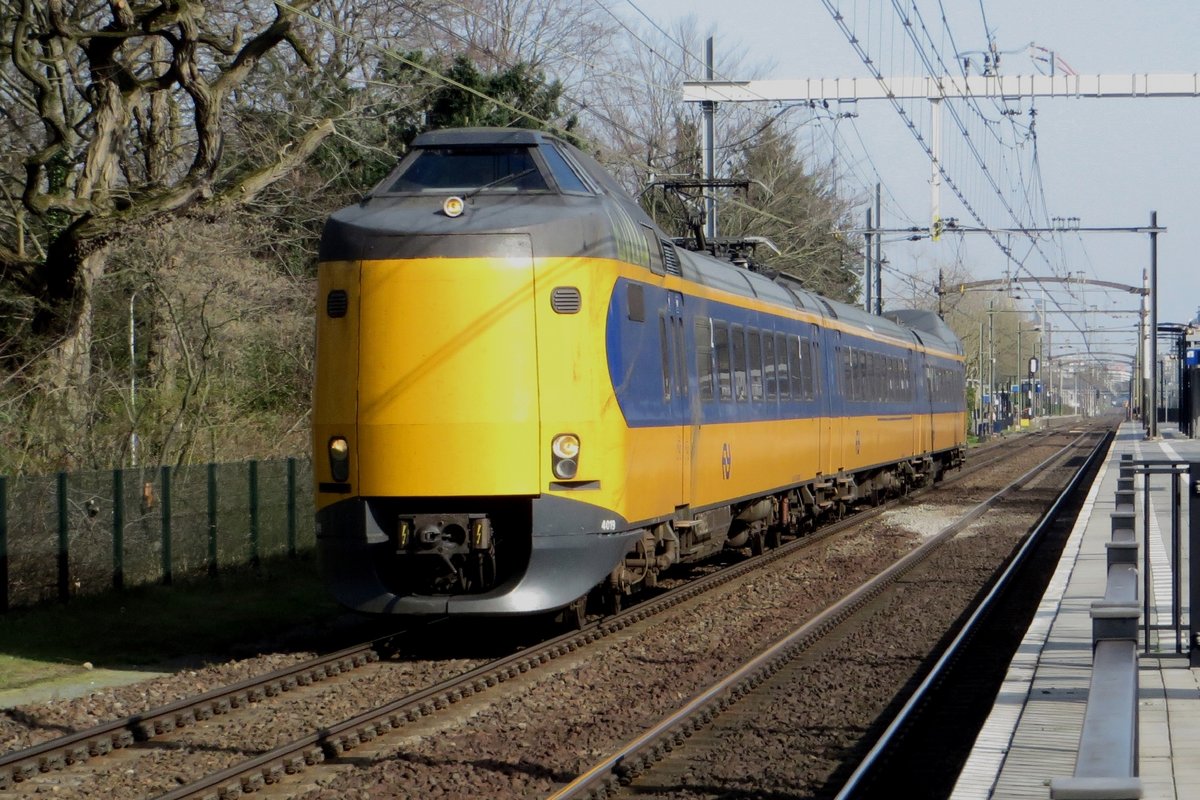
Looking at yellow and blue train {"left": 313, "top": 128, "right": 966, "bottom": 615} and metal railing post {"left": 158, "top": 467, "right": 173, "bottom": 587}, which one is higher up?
yellow and blue train {"left": 313, "top": 128, "right": 966, "bottom": 615}

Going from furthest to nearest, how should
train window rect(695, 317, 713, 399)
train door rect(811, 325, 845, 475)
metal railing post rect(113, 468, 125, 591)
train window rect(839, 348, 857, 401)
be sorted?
train window rect(839, 348, 857, 401), train door rect(811, 325, 845, 475), metal railing post rect(113, 468, 125, 591), train window rect(695, 317, 713, 399)

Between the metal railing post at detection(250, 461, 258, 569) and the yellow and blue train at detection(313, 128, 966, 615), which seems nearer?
the yellow and blue train at detection(313, 128, 966, 615)

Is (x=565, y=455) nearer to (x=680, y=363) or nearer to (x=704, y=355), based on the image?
(x=680, y=363)

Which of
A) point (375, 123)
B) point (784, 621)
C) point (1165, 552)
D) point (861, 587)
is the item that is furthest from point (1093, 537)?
point (375, 123)

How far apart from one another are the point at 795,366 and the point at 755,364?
2.39m

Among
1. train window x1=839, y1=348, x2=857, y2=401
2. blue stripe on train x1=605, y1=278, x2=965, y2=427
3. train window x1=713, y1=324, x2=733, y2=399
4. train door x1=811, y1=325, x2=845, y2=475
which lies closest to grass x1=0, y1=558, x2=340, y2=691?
blue stripe on train x1=605, y1=278, x2=965, y2=427

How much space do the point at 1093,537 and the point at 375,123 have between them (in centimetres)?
1425

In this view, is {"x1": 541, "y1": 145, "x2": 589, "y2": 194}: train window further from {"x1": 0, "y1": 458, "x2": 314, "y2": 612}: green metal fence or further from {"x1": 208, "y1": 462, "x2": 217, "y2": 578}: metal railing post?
{"x1": 208, "y1": 462, "x2": 217, "y2": 578}: metal railing post

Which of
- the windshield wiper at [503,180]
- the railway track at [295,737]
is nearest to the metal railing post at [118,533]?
the railway track at [295,737]

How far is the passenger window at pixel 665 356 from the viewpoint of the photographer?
12.2m

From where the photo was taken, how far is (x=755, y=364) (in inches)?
619

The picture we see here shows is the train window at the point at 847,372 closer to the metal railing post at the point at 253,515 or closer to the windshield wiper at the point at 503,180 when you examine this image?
the metal railing post at the point at 253,515

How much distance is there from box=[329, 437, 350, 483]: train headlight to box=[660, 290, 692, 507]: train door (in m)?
2.86

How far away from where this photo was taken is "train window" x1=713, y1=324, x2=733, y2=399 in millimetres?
14156
